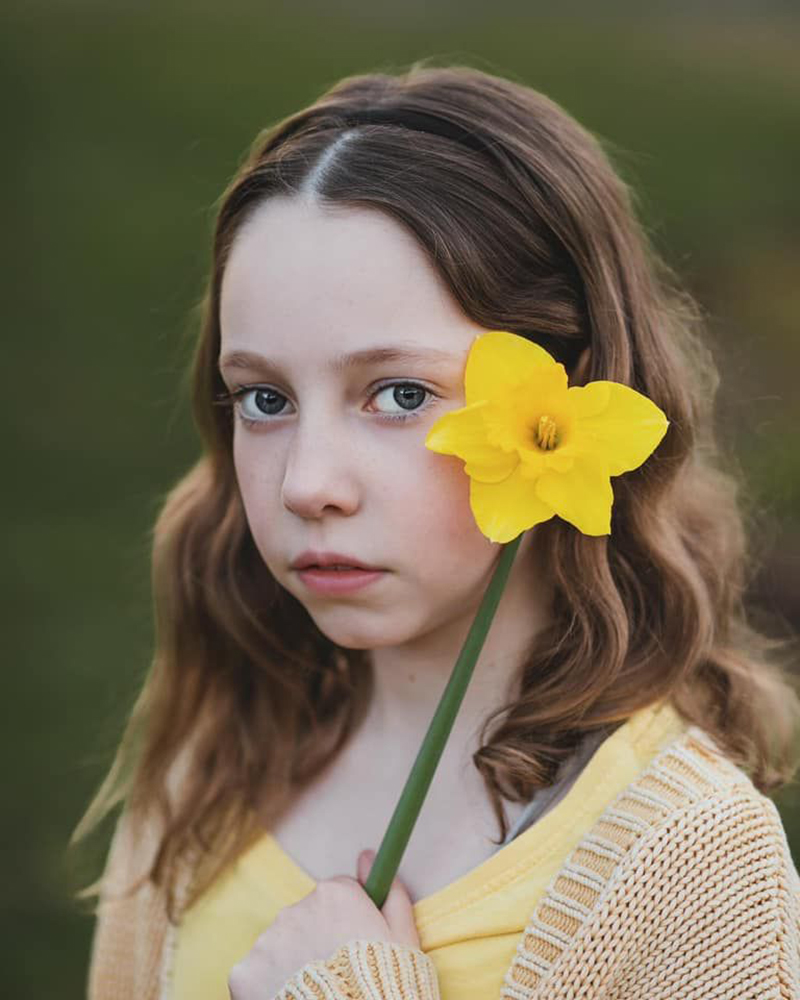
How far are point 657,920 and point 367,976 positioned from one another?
1.04 feet

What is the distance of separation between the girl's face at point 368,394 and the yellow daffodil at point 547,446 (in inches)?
5.4

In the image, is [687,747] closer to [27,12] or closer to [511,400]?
[511,400]

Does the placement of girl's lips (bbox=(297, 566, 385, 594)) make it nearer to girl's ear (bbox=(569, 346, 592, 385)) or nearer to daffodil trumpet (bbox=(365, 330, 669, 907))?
daffodil trumpet (bbox=(365, 330, 669, 907))

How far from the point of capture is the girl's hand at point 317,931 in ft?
5.11

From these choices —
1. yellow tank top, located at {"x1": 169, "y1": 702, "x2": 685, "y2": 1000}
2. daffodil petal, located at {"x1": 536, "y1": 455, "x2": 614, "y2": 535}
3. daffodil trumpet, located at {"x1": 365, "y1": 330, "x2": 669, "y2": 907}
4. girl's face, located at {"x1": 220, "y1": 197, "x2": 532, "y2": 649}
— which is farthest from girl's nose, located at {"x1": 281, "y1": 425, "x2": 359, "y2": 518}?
yellow tank top, located at {"x1": 169, "y1": 702, "x2": 685, "y2": 1000}

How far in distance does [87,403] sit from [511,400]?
4.09 m

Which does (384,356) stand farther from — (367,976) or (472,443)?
(367,976)

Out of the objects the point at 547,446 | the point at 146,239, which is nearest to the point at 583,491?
the point at 547,446

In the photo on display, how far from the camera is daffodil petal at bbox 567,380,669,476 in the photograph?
4.39 feet

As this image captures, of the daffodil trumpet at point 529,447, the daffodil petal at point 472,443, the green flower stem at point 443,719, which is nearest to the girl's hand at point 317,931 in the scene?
the green flower stem at point 443,719

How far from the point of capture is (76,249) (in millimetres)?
5793

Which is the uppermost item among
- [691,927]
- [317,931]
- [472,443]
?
[472,443]

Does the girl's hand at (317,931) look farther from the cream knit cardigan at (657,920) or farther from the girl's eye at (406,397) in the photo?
the girl's eye at (406,397)

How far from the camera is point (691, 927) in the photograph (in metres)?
1.48
